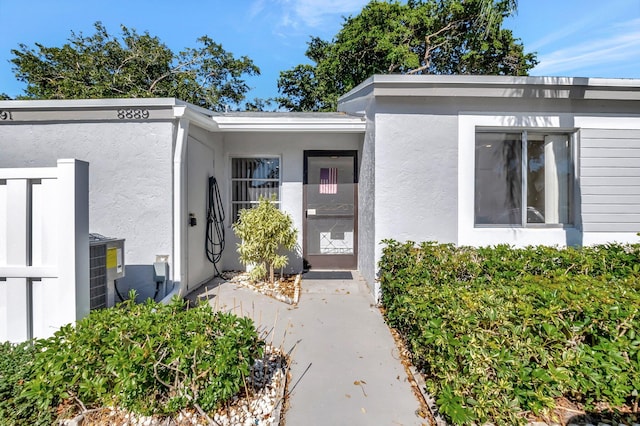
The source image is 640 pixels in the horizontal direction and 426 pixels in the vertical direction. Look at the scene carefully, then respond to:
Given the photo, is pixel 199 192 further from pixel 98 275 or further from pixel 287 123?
pixel 98 275

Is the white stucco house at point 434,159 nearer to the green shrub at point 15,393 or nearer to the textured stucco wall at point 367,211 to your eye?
the textured stucco wall at point 367,211

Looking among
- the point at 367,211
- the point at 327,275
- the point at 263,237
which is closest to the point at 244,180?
the point at 263,237

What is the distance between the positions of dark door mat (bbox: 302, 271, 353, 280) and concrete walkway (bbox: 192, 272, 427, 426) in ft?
2.08

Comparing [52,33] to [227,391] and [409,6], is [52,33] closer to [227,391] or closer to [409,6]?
[409,6]

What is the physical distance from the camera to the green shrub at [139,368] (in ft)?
6.03

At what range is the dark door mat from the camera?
5582 mm

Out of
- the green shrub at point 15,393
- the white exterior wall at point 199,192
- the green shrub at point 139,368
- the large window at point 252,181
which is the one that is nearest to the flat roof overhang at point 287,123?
the white exterior wall at point 199,192

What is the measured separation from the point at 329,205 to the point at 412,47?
13814 millimetres

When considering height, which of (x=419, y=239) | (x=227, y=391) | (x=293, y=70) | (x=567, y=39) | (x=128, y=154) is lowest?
(x=227, y=391)

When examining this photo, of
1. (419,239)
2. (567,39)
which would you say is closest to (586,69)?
(567,39)

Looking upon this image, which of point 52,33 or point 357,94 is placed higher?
point 52,33

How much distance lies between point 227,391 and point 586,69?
8275 mm

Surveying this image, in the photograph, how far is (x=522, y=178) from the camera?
179 inches

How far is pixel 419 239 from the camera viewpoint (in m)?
4.52
